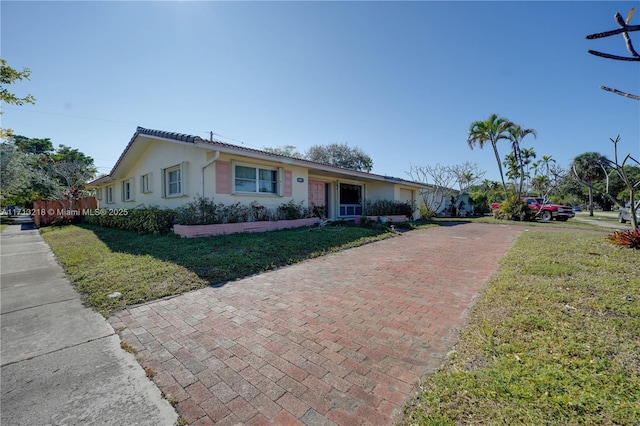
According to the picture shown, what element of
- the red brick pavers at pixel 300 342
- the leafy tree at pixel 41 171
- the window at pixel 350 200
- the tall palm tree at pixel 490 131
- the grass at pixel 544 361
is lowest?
the red brick pavers at pixel 300 342

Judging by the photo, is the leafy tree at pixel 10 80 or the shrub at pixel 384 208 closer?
the leafy tree at pixel 10 80

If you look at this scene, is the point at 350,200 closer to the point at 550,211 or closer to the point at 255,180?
the point at 255,180

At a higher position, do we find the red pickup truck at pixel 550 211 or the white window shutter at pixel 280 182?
the white window shutter at pixel 280 182

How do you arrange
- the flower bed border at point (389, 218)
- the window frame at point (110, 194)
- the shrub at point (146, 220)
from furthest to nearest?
1. the window frame at point (110, 194)
2. the flower bed border at point (389, 218)
3. the shrub at point (146, 220)

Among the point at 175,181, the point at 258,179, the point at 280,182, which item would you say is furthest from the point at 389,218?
the point at 175,181

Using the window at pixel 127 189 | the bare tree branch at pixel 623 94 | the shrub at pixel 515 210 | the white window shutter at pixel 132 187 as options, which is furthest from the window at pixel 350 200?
the bare tree branch at pixel 623 94

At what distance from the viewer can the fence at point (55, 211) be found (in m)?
18.2

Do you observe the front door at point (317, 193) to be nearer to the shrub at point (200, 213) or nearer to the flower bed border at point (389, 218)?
the flower bed border at point (389, 218)

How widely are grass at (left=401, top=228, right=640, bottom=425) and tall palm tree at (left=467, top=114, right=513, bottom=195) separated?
18870 millimetres

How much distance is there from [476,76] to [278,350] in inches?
508

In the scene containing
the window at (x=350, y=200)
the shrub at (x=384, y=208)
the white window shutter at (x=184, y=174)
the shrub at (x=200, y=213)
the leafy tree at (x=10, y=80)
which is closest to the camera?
the leafy tree at (x=10, y=80)

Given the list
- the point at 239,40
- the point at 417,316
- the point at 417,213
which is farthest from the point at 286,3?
the point at 417,213

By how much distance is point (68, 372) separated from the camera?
2.37m

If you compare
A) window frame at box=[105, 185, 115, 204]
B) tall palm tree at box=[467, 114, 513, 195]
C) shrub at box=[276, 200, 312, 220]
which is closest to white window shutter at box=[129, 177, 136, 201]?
window frame at box=[105, 185, 115, 204]
